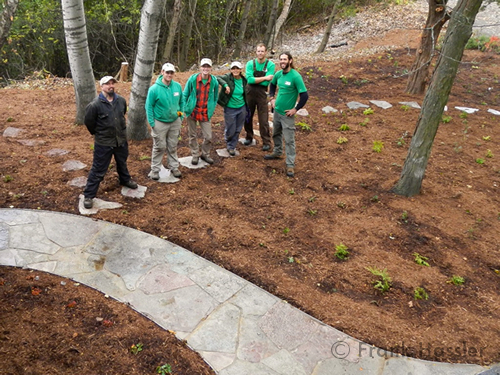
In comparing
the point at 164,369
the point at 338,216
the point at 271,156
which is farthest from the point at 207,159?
the point at 164,369

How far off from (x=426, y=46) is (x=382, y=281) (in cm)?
845

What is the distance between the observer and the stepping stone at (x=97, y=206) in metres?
5.36

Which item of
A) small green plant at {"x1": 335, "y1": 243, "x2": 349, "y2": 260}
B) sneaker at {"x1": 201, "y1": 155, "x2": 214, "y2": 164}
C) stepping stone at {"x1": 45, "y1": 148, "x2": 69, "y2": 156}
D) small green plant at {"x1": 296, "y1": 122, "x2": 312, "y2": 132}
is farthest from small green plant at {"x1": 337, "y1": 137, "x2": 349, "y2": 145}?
stepping stone at {"x1": 45, "y1": 148, "x2": 69, "y2": 156}

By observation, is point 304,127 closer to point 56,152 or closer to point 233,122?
point 233,122

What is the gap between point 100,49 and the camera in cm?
→ 1939

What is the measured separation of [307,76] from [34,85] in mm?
8258

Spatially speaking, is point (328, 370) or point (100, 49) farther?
point (100, 49)

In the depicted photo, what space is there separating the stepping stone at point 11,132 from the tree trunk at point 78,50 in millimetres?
1125

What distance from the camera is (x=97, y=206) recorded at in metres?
5.50

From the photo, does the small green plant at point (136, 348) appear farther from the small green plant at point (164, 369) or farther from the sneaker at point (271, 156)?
the sneaker at point (271, 156)

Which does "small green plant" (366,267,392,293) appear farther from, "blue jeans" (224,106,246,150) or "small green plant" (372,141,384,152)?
"small green plant" (372,141,384,152)

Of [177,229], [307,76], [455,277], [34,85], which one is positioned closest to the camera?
[455,277]

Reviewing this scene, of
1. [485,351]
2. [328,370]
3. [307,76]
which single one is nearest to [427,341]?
[485,351]

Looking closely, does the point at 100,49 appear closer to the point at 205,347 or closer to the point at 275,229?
the point at 275,229
